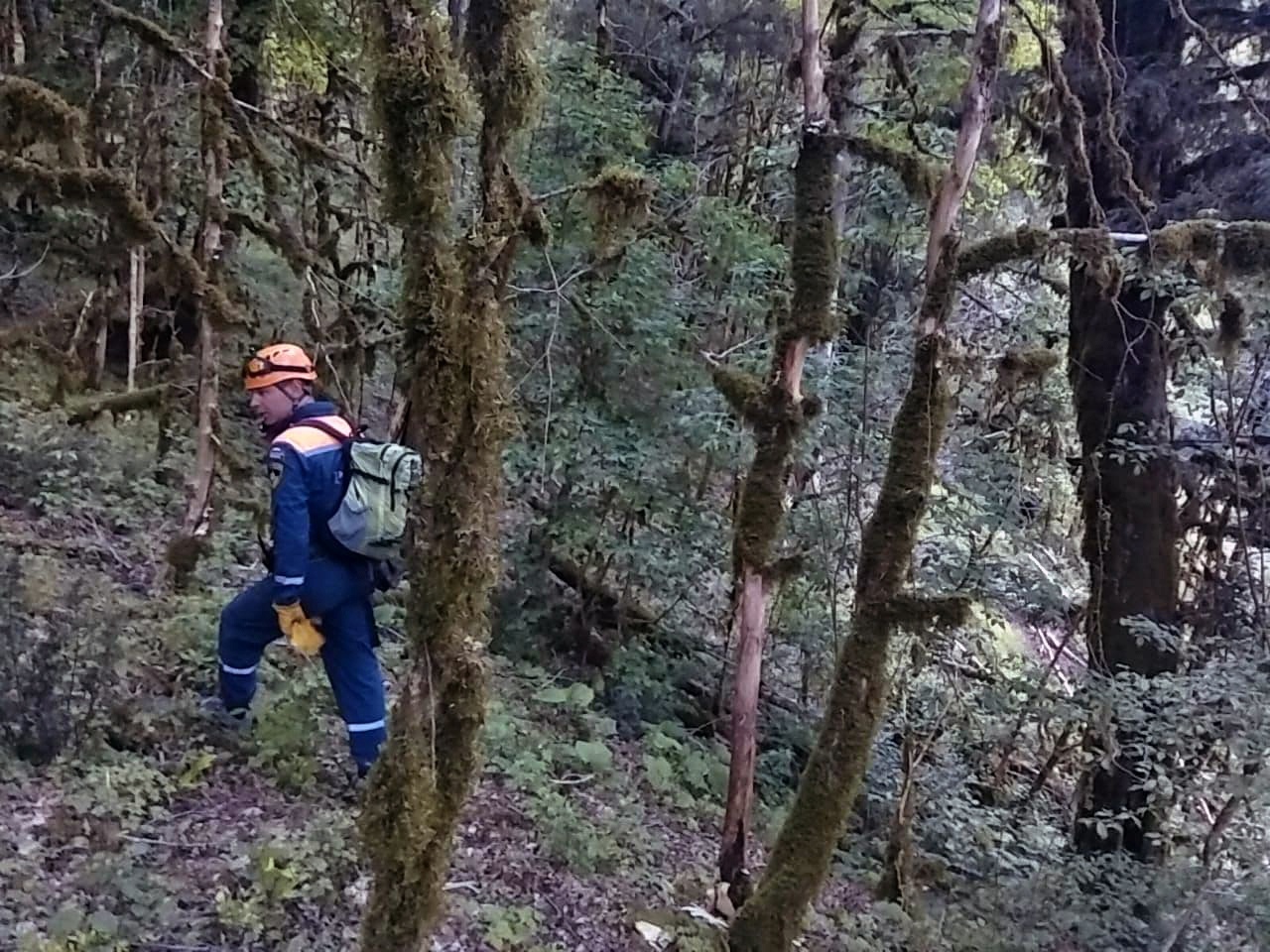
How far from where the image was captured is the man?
5.28 meters

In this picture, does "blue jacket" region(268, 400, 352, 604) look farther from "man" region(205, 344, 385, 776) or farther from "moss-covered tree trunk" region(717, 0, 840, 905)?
"moss-covered tree trunk" region(717, 0, 840, 905)

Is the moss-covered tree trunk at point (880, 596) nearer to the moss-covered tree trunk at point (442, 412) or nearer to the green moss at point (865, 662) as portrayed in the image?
the green moss at point (865, 662)

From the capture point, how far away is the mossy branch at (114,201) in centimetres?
586

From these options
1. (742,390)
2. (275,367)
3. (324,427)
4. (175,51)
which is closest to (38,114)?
(175,51)

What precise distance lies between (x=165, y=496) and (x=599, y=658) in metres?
4.01

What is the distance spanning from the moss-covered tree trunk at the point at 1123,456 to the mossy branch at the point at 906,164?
3488 millimetres

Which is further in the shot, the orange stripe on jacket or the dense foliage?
the dense foliage

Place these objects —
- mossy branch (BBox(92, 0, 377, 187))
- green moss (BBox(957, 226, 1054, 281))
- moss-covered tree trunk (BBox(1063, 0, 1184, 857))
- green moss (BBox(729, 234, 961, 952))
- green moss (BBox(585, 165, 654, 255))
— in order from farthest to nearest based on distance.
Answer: moss-covered tree trunk (BBox(1063, 0, 1184, 857)), mossy branch (BBox(92, 0, 377, 187)), green moss (BBox(729, 234, 961, 952)), green moss (BBox(957, 226, 1054, 281)), green moss (BBox(585, 165, 654, 255))

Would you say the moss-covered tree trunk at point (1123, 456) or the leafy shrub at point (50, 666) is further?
the moss-covered tree trunk at point (1123, 456)

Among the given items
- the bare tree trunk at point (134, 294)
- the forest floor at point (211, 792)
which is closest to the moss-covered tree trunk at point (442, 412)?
the forest floor at point (211, 792)

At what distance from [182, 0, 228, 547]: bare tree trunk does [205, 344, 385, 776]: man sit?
3.96ft

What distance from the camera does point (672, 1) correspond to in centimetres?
1247

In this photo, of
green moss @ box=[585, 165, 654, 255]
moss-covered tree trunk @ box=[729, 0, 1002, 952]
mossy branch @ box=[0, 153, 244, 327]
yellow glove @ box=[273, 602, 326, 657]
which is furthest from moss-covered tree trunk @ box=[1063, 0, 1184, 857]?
mossy branch @ box=[0, 153, 244, 327]

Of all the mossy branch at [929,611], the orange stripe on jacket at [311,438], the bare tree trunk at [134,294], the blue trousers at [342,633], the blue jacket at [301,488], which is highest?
the bare tree trunk at [134,294]
